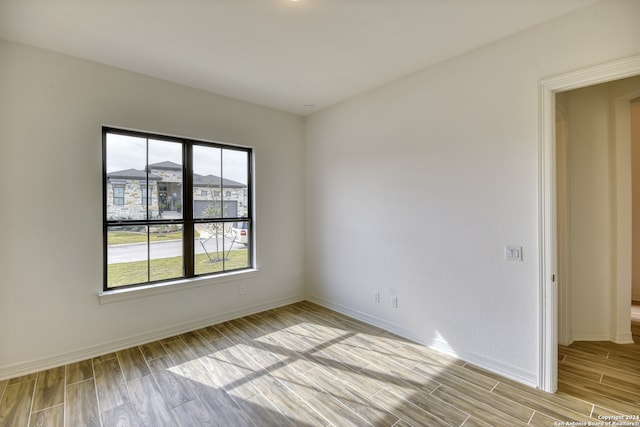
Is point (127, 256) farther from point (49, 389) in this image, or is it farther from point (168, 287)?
point (49, 389)

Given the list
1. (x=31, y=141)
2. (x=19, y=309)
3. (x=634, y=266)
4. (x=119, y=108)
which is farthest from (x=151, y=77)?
(x=634, y=266)

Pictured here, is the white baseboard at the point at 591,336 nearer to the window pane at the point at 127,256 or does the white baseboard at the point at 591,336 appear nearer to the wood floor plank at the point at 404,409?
the wood floor plank at the point at 404,409

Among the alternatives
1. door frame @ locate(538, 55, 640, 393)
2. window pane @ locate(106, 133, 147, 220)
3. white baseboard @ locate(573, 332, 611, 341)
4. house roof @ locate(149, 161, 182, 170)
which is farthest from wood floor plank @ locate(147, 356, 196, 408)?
white baseboard @ locate(573, 332, 611, 341)

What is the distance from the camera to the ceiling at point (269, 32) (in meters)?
2.02

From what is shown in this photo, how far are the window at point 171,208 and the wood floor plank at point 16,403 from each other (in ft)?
3.05

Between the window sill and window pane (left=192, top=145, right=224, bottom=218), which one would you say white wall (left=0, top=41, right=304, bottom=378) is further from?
window pane (left=192, top=145, right=224, bottom=218)

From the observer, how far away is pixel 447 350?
9.13 ft

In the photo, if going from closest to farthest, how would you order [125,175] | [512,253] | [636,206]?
[512,253] < [125,175] < [636,206]

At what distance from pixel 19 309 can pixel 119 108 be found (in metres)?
2.04

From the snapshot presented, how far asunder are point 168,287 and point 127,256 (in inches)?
21.4

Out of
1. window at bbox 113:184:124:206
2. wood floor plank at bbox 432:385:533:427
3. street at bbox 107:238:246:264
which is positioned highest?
window at bbox 113:184:124:206

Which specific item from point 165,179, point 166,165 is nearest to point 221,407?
point 165,179

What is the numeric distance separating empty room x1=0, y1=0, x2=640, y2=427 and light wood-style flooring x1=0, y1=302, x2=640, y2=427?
2cm

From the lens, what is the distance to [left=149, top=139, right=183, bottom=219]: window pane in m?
3.18
